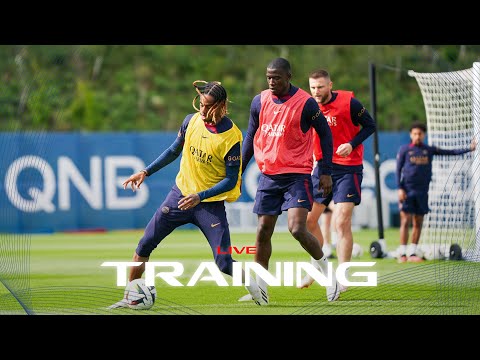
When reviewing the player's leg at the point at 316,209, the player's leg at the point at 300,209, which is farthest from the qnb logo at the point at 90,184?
the player's leg at the point at 300,209

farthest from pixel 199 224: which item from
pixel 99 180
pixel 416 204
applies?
pixel 99 180

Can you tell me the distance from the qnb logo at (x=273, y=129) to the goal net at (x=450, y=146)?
183 inches

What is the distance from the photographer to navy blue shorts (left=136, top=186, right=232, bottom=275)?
9414 mm

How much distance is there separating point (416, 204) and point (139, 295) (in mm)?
6876

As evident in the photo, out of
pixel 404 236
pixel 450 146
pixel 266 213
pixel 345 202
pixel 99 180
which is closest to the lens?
pixel 266 213

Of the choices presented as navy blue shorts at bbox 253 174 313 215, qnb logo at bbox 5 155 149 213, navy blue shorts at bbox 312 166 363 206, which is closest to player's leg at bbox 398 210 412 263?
navy blue shorts at bbox 312 166 363 206

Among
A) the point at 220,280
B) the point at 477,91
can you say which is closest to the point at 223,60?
the point at 477,91

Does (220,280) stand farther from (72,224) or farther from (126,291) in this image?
(72,224)

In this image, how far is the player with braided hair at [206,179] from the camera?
30.8 feet

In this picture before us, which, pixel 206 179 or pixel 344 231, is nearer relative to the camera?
pixel 206 179

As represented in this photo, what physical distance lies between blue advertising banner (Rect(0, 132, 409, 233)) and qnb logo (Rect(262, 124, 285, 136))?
479 inches

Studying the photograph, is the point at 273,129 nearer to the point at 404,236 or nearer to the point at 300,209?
the point at 300,209

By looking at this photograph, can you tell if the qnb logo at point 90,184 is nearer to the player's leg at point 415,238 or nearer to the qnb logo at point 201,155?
the player's leg at point 415,238

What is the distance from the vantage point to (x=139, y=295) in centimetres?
948
